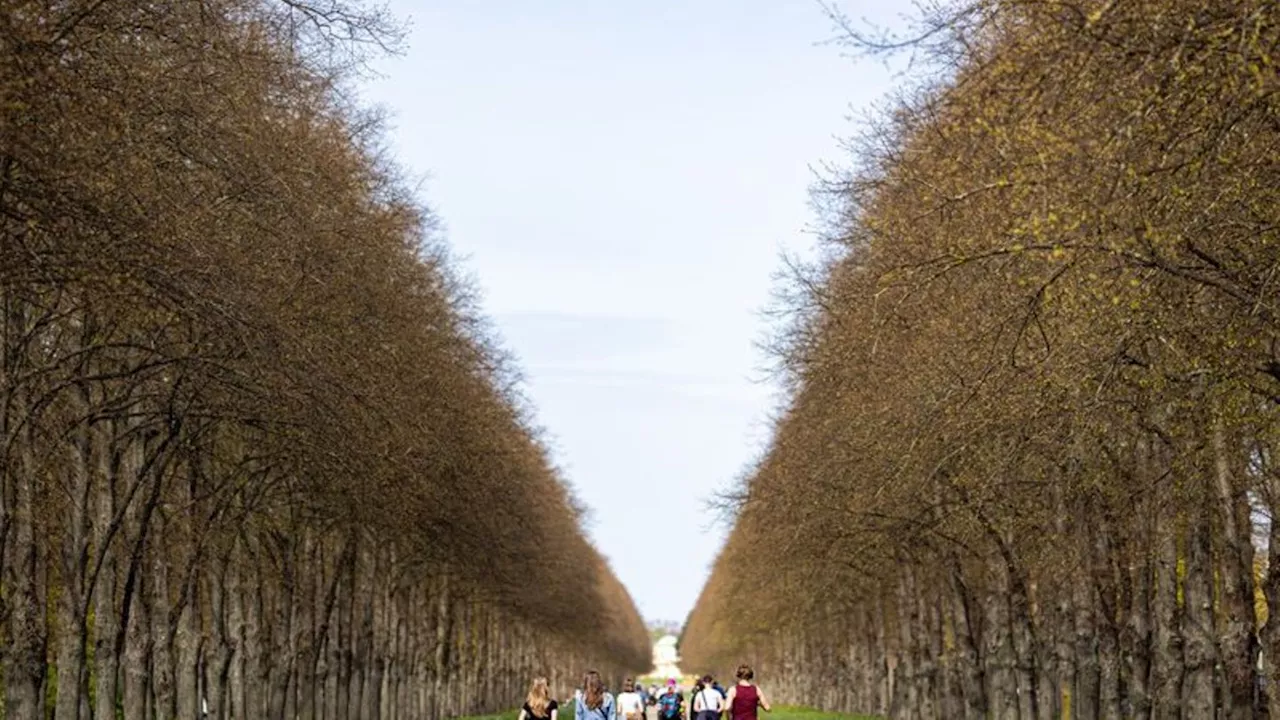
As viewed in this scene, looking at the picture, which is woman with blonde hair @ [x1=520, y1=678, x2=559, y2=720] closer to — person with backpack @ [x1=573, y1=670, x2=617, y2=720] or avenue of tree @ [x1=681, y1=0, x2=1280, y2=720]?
person with backpack @ [x1=573, y1=670, x2=617, y2=720]

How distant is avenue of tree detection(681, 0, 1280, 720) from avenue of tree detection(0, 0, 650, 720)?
25.1 ft

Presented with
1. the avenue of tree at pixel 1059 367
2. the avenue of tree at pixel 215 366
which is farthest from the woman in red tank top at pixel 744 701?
the avenue of tree at pixel 215 366

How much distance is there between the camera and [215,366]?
2450 centimetres

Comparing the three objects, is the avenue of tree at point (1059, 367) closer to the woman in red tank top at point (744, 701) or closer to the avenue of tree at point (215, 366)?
the woman in red tank top at point (744, 701)

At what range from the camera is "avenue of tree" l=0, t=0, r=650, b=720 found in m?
17.8

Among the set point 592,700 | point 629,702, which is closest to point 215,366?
point 592,700

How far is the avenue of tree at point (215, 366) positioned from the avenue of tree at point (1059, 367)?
7.66 meters

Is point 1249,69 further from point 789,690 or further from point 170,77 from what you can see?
point 789,690

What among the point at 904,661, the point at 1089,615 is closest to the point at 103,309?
the point at 1089,615

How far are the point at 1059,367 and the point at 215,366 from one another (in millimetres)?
10745

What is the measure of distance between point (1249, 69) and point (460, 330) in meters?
43.5

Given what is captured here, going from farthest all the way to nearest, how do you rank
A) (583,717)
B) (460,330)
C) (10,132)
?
1. (460,330)
2. (583,717)
3. (10,132)

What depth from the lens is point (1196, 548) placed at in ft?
101

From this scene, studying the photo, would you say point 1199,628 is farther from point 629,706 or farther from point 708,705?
point 629,706
